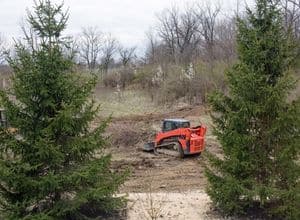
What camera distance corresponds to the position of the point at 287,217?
10.6 m

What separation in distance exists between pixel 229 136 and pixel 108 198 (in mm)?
3008

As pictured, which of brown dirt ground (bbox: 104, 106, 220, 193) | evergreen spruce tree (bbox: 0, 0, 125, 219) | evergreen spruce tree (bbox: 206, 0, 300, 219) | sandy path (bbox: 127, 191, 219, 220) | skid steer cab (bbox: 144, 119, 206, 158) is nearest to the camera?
evergreen spruce tree (bbox: 0, 0, 125, 219)

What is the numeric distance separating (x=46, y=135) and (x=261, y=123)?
4.73 m

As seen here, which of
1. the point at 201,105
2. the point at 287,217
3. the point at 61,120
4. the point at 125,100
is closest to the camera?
the point at 61,120

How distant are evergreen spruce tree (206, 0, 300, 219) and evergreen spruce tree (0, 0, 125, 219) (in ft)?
9.62

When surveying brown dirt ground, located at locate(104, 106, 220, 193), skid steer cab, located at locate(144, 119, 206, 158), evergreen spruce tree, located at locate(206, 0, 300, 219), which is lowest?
brown dirt ground, located at locate(104, 106, 220, 193)

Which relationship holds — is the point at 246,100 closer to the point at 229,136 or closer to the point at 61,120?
the point at 229,136

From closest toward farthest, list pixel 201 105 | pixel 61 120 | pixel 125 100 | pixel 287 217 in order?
pixel 61 120, pixel 287 217, pixel 201 105, pixel 125 100

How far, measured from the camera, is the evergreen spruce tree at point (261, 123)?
35.2 ft

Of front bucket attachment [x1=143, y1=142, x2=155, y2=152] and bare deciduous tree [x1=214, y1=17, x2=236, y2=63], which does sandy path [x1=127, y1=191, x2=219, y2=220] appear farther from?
bare deciduous tree [x1=214, y1=17, x2=236, y2=63]

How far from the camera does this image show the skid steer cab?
68.0 ft

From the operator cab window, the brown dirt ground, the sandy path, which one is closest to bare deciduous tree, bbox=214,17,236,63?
the brown dirt ground

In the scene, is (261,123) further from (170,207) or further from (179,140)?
(179,140)

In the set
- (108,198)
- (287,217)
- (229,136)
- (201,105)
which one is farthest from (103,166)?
(201,105)
